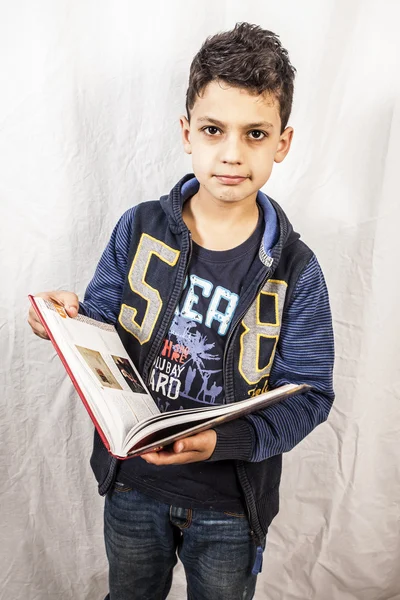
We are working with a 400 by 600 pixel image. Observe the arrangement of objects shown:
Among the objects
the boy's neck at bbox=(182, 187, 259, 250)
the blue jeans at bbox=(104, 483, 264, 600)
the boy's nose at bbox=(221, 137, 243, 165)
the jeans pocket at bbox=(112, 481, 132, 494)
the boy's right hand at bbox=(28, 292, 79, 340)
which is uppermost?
the boy's nose at bbox=(221, 137, 243, 165)

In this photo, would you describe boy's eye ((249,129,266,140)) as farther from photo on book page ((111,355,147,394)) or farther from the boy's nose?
photo on book page ((111,355,147,394))

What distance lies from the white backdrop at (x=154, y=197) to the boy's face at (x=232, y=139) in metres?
0.31

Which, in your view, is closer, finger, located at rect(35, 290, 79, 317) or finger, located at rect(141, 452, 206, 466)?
finger, located at rect(141, 452, 206, 466)

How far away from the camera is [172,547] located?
118 cm

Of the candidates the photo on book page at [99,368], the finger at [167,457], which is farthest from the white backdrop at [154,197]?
the finger at [167,457]

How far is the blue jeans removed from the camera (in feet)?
3.65

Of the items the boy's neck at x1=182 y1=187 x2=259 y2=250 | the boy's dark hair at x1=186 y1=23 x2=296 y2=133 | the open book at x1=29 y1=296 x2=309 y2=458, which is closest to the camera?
the open book at x1=29 y1=296 x2=309 y2=458

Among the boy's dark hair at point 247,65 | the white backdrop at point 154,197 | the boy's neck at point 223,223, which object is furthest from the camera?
the white backdrop at point 154,197

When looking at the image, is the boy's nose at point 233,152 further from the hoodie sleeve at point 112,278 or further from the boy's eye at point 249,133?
the hoodie sleeve at point 112,278

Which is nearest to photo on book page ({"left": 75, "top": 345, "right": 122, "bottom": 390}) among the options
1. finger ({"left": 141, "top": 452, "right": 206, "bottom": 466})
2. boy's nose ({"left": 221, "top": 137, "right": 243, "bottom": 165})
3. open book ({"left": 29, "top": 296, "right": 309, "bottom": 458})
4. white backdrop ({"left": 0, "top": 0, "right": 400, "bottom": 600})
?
open book ({"left": 29, "top": 296, "right": 309, "bottom": 458})

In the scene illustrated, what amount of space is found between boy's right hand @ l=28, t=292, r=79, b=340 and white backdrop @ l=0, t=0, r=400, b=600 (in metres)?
0.32

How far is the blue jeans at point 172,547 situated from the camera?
1.11 m

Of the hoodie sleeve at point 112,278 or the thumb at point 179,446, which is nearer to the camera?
the thumb at point 179,446

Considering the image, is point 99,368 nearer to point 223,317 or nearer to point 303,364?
point 223,317
